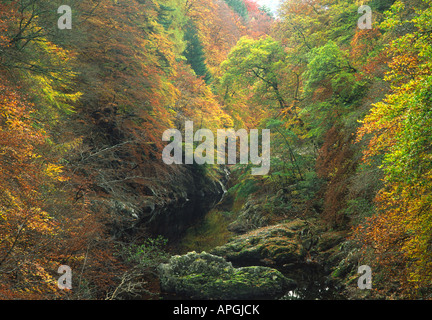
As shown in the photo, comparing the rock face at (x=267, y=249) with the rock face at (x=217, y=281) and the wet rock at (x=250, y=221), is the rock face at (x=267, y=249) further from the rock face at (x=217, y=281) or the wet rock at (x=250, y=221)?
the wet rock at (x=250, y=221)

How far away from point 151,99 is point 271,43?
303 inches

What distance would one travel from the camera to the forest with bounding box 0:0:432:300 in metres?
5.68

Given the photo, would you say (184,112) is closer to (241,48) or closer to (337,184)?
(241,48)

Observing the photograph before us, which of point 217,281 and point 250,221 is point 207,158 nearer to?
point 250,221

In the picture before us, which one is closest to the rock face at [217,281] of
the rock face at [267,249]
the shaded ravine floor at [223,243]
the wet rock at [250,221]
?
the shaded ravine floor at [223,243]

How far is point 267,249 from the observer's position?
12.1m

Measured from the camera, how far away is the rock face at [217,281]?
9.14 metres

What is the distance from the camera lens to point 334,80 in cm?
1095

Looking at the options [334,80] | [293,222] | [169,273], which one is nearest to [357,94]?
[334,80]

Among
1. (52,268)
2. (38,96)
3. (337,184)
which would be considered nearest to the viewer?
(52,268)

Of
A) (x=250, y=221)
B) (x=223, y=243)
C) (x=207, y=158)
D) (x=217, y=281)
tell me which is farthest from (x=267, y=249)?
(x=207, y=158)

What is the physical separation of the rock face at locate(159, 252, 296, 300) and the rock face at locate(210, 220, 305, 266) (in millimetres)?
1711

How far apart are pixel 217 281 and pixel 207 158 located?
1130cm

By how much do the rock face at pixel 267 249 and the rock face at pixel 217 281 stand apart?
1.71 metres
